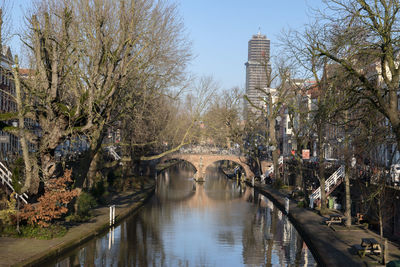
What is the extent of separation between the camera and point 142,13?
110ft

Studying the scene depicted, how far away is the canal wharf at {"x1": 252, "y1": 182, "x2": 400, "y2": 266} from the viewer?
22172 mm

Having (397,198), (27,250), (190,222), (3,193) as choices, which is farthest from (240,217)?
(27,250)

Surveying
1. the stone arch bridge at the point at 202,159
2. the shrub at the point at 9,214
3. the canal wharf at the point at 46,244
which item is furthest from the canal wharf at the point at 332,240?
the stone arch bridge at the point at 202,159

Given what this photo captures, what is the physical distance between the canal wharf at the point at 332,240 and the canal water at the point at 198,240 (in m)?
0.66

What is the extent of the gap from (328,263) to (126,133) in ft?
80.6

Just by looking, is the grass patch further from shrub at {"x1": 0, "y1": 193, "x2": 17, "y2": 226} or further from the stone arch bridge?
the stone arch bridge

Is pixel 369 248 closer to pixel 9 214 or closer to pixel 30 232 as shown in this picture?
pixel 30 232

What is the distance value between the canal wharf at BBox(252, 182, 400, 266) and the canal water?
657mm

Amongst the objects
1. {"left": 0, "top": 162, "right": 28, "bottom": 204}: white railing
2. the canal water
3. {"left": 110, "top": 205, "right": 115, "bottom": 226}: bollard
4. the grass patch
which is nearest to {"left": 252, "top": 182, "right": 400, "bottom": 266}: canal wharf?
the canal water

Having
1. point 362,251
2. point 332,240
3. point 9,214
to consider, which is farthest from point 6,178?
point 362,251

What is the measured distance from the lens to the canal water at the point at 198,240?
982 inches

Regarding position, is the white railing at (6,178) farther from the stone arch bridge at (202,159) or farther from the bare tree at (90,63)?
the stone arch bridge at (202,159)

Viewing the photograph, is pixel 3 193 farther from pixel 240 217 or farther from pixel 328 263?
pixel 240 217

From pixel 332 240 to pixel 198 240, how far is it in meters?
8.18
